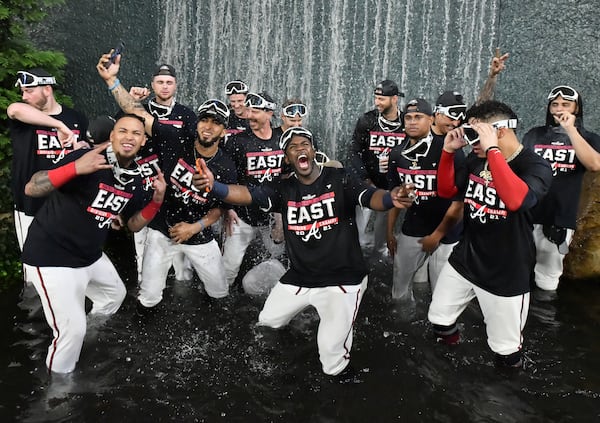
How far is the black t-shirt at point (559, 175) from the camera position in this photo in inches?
242

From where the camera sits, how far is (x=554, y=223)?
20.8ft

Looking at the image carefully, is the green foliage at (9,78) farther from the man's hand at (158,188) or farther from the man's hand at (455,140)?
the man's hand at (455,140)

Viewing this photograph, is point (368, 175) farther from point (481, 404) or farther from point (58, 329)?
point (58, 329)

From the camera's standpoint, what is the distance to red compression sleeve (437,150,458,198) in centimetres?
461

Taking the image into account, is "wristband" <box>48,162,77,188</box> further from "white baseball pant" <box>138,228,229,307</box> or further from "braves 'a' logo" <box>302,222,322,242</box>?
"braves 'a' logo" <box>302,222,322,242</box>

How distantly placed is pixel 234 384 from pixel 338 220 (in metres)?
1.67

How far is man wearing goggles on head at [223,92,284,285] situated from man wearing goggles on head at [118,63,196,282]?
2.06ft

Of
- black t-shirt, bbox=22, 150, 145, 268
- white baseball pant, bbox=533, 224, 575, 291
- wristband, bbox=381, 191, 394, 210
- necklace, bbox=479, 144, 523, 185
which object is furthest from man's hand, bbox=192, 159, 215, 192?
white baseball pant, bbox=533, 224, 575, 291

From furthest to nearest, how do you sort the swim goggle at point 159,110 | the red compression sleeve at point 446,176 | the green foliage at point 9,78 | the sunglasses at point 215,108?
the green foliage at point 9,78 → the swim goggle at point 159,110 → the sunglasses at point 215,108 → the red compression sleeve at point 446,176

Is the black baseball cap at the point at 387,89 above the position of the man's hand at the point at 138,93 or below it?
above

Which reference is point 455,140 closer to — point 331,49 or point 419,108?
point 419,108

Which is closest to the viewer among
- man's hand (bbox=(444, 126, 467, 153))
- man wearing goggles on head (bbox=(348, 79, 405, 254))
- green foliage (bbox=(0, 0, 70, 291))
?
man's hand (bbox=(444, 126, 467, 153))

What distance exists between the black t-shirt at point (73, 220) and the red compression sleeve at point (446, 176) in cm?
270

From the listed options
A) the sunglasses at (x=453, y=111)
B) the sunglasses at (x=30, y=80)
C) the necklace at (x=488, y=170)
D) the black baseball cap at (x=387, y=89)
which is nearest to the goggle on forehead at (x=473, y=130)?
the necklace at (x=488, y=170)
